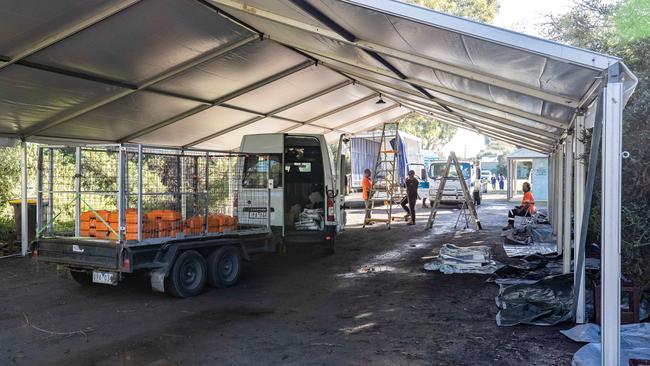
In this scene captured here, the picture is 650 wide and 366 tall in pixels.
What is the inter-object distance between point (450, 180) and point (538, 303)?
1909 centimetres

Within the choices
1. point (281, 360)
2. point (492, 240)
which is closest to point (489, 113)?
point (492, 240)

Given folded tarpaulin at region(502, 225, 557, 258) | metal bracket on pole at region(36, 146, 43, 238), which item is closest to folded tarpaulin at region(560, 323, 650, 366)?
folded tarpaulin at region(502, 225, 557, 258)

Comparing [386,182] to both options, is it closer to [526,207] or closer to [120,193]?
[526,207]

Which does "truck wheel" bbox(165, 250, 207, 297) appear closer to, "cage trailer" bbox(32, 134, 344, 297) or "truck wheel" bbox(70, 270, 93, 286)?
"cage trailer" bbox(32, 134, 344, 297)

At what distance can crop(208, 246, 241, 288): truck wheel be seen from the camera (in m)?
7.84

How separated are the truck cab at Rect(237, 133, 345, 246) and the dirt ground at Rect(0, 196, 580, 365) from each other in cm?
105

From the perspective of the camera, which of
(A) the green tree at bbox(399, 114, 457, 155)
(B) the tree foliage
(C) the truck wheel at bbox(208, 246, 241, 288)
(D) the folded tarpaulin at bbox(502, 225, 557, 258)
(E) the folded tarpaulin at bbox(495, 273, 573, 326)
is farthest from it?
(A) the green tree at bbox(399, 114, 457, 155)

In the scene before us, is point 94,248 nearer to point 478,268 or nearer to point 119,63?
point 119,63

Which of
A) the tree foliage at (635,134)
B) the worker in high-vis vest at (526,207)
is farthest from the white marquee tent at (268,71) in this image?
the worker in high-vis vest at (526,207)

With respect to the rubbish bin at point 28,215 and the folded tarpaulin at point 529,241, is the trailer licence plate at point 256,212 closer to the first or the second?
the folded tarpaulin at point 529,241

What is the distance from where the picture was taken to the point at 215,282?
25.8 ft

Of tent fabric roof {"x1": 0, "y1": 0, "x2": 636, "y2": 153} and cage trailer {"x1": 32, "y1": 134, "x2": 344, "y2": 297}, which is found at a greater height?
tent fabric roof {"x1": 0, "y1": 0, "x2": 636, "y2": 153}

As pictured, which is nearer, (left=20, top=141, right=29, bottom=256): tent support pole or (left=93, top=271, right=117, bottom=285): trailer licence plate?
(left=93, top=271, right=117, bottom=285): trailer licence plate

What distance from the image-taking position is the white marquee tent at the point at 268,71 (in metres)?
4.11
